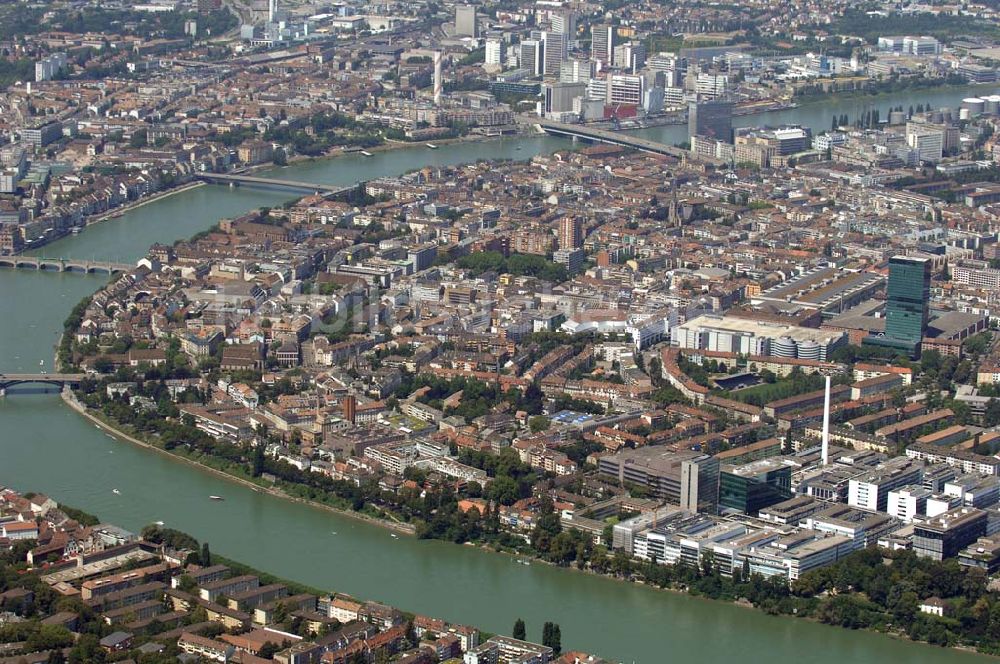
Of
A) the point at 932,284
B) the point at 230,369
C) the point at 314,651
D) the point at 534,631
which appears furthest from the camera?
the point at 932,284

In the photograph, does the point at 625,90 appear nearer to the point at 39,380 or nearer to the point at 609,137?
the point at 609,137

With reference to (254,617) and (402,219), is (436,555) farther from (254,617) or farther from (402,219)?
(402,219)

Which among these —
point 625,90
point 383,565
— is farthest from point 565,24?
point 383,565

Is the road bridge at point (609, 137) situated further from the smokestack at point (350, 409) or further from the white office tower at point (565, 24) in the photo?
the smokestack at point (350, 409)

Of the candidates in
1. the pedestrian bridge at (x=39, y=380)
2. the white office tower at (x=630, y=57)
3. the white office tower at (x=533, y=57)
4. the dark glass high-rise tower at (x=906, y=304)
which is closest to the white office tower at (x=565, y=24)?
the white office tower at (x=533, y=57)

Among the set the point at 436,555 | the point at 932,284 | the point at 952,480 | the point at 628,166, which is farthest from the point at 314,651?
the point at 628,166

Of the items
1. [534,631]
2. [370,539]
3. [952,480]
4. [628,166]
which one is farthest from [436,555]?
[628,166]

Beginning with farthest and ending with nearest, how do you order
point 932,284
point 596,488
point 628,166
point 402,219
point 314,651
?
point 628,166 < point 402,219 < point 932,284 < point 596,488 < point 314,651

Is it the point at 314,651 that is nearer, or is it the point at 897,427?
the point at 314,651
